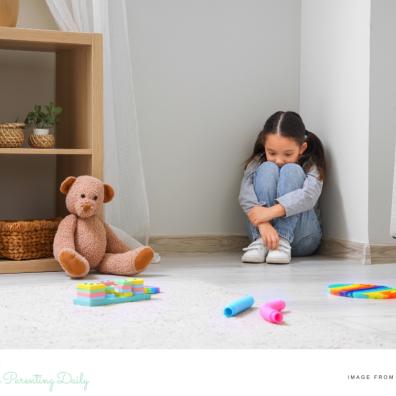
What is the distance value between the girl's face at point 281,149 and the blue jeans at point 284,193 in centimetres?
3

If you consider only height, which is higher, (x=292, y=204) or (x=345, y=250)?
(x=292, y=204)

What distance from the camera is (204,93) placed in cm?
305

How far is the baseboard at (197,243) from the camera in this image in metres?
3.00

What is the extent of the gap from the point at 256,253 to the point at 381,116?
2.03 ft

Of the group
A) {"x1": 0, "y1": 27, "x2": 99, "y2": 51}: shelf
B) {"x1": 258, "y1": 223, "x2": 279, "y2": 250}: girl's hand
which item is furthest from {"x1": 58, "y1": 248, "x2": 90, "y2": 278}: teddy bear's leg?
{"x1": 258, "y1": 223, "x2": 279, "y2": 250}: girl's hand

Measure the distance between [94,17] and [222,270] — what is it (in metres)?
0.91

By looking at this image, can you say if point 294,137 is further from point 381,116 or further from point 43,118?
point 43,118

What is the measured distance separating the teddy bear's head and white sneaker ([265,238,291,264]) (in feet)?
2.06

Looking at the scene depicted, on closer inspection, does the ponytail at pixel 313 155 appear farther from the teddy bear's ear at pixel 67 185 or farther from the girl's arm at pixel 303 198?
the teddy bear's ear at pixel 67 185

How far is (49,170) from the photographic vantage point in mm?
2818

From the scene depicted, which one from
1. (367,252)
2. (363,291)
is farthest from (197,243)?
(363,291)
